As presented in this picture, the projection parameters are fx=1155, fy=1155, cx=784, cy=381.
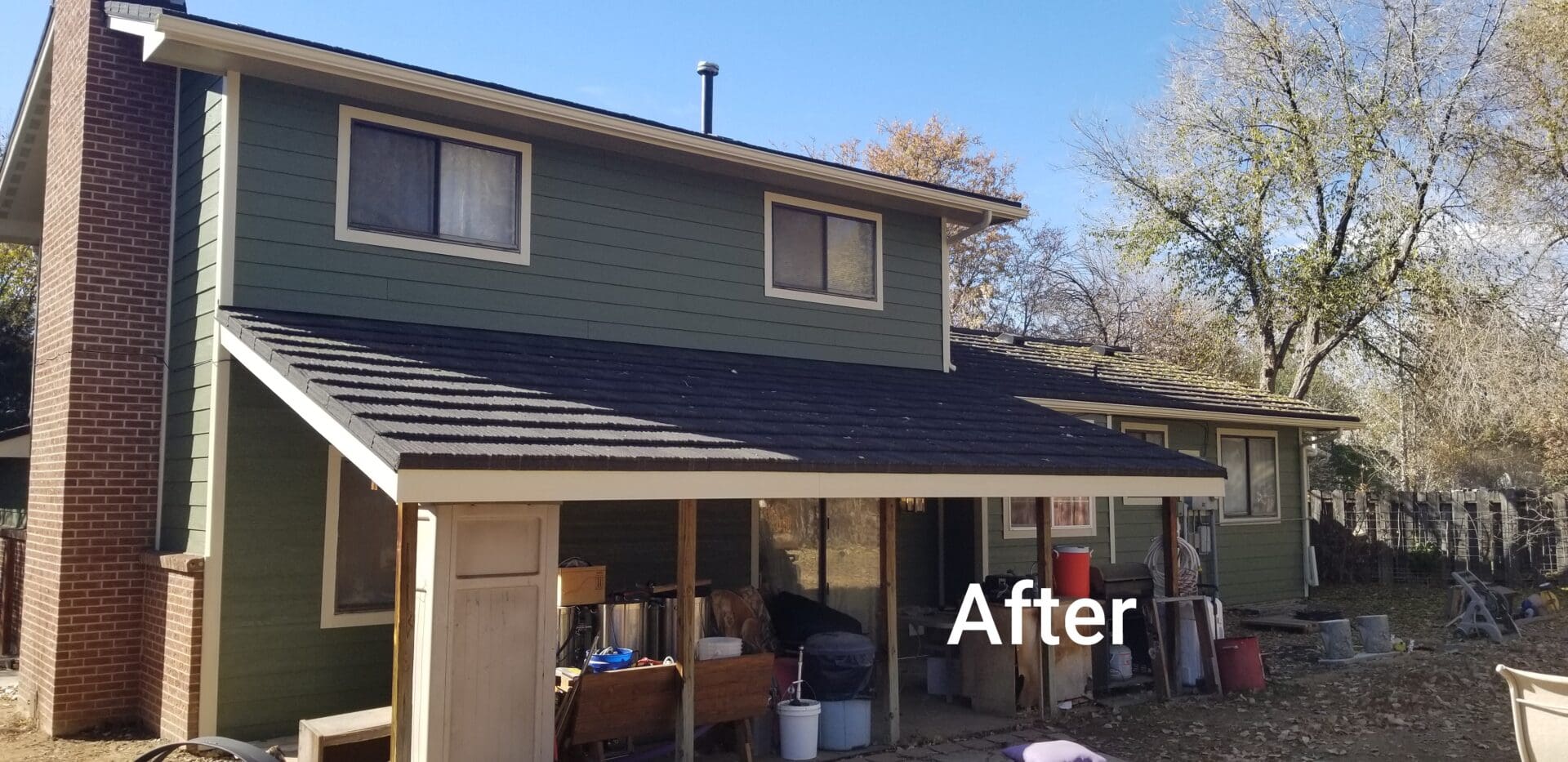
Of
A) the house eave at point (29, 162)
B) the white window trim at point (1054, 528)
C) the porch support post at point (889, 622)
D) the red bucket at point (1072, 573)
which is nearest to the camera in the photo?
the porch support post at point (889, 622)

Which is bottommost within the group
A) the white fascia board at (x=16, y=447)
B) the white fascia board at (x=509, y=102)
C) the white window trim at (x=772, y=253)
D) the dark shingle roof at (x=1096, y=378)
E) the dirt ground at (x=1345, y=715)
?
the dirt ground at (x=1345, y=715)

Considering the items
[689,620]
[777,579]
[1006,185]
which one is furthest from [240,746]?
[1006,185]

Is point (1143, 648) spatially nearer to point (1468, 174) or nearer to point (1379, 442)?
point (1468, 174)

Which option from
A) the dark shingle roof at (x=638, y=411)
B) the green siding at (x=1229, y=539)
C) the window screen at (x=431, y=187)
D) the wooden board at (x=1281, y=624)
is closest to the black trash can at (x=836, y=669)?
the dark shingle roof at (x=638, y=411)

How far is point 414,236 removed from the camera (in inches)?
361

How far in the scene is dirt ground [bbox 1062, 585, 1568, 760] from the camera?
338 inches

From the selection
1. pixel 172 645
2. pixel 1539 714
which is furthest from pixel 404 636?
pixel 1539 714

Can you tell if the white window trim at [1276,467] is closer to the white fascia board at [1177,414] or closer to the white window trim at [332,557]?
the white fascia board at [1177,414]

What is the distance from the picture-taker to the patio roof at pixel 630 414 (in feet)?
21.3

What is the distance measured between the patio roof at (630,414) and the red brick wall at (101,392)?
5.12 ft

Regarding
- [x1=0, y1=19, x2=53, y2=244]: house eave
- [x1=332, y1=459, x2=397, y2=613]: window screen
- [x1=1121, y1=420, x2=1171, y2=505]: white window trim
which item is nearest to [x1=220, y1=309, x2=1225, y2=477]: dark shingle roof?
[x1=332, y1=459, x2=397, y2=613]: window screen

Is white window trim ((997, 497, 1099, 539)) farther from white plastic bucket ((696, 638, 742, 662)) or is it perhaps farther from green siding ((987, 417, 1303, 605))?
white plastic bucket ((696, 638, 742, 662))

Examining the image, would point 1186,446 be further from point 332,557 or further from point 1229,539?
point 332,557

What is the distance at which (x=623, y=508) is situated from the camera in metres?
10.3
